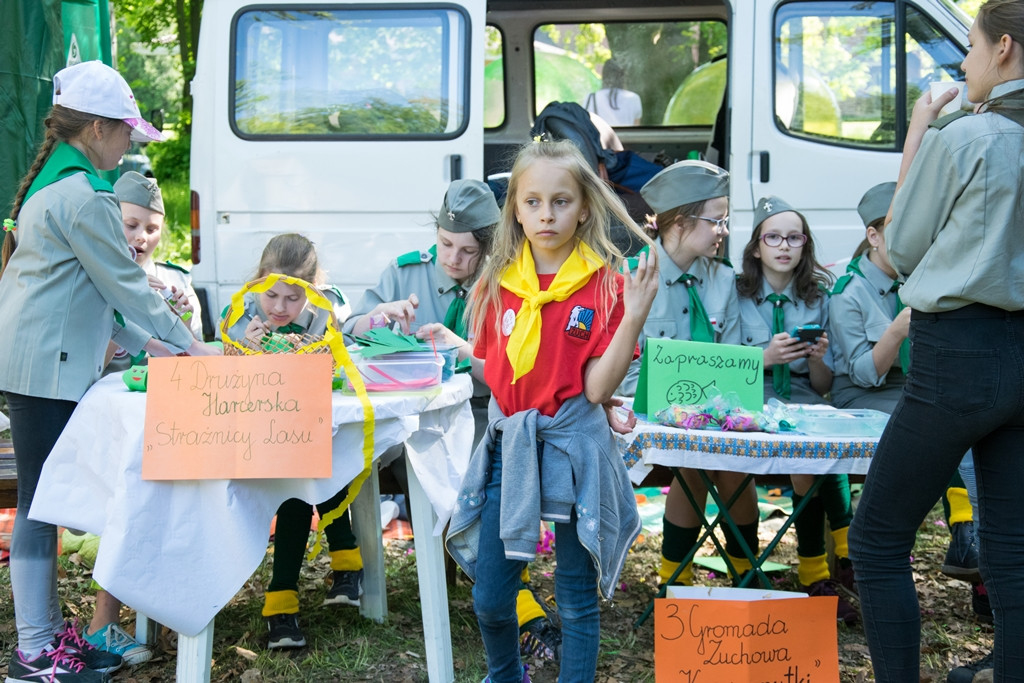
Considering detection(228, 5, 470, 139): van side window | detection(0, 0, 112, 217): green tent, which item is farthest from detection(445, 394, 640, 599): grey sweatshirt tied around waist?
detection(0, 0, 112, 217): green tent

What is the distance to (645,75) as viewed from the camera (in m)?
6.68

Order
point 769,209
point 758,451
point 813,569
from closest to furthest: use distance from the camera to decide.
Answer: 1. point 758,451
2. point 813,569
3. point 769,209

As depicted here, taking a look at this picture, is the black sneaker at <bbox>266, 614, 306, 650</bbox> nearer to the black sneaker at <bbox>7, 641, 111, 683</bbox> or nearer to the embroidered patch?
the black sneaker at <bbox>7, 641, 111, 683</bbox>

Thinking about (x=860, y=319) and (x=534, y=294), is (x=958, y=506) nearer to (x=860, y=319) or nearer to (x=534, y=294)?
(x=860, y=319)

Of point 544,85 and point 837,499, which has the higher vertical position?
point 544,85

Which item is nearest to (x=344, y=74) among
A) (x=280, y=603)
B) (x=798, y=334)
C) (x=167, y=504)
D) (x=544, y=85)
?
(x=544, y=85)

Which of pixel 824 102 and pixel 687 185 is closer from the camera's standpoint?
pixel 687 185

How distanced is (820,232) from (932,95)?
106 inches

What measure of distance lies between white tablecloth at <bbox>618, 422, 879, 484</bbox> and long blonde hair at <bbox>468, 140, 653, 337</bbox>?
608 mm

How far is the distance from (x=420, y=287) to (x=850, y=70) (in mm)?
2688

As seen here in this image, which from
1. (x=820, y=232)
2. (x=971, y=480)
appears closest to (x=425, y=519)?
Answer: (x=971, y=480)

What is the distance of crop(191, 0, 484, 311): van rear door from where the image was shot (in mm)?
5203

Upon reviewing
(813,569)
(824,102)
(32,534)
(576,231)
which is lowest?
(813,569)

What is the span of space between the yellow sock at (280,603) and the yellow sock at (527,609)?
0.66 m
